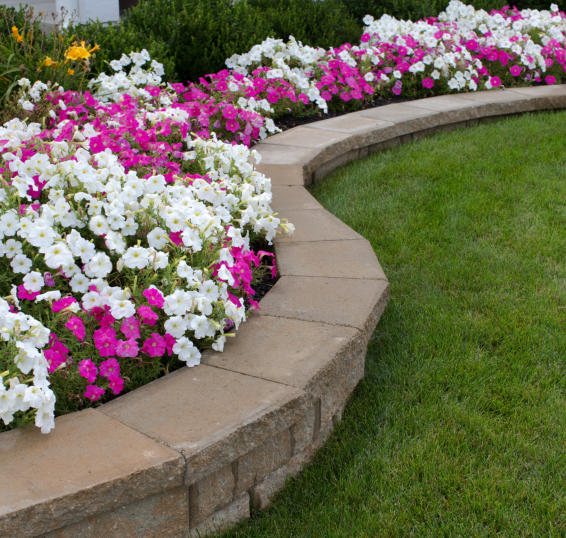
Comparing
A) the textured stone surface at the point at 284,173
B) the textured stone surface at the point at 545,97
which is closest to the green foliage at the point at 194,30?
the textured stone surface at the point at 284,173

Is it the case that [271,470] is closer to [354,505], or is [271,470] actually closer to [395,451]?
[354,505]

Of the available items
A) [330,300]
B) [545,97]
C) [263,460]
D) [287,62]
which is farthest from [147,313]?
[545,97]

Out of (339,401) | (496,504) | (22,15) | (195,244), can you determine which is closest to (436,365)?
(339,401)

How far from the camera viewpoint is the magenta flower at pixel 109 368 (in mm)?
2287

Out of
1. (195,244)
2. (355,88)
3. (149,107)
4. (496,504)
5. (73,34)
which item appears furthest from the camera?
Answer: (355,88)

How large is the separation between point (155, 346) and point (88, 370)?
0.24 meters

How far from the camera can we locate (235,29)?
6445mm

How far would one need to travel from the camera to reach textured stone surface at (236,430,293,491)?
7.09 feet

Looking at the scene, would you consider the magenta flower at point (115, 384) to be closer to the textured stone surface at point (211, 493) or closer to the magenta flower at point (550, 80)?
the textured stone surface at point (211, 493)

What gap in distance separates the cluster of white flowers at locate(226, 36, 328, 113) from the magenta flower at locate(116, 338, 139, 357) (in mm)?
3792

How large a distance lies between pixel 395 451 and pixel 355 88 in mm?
4275

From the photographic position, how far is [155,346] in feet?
7.85

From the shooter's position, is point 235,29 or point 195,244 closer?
point 195,244

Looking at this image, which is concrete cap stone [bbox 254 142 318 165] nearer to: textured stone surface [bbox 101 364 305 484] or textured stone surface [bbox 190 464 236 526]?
textured stone surface [bbox 101 364 305 484]
